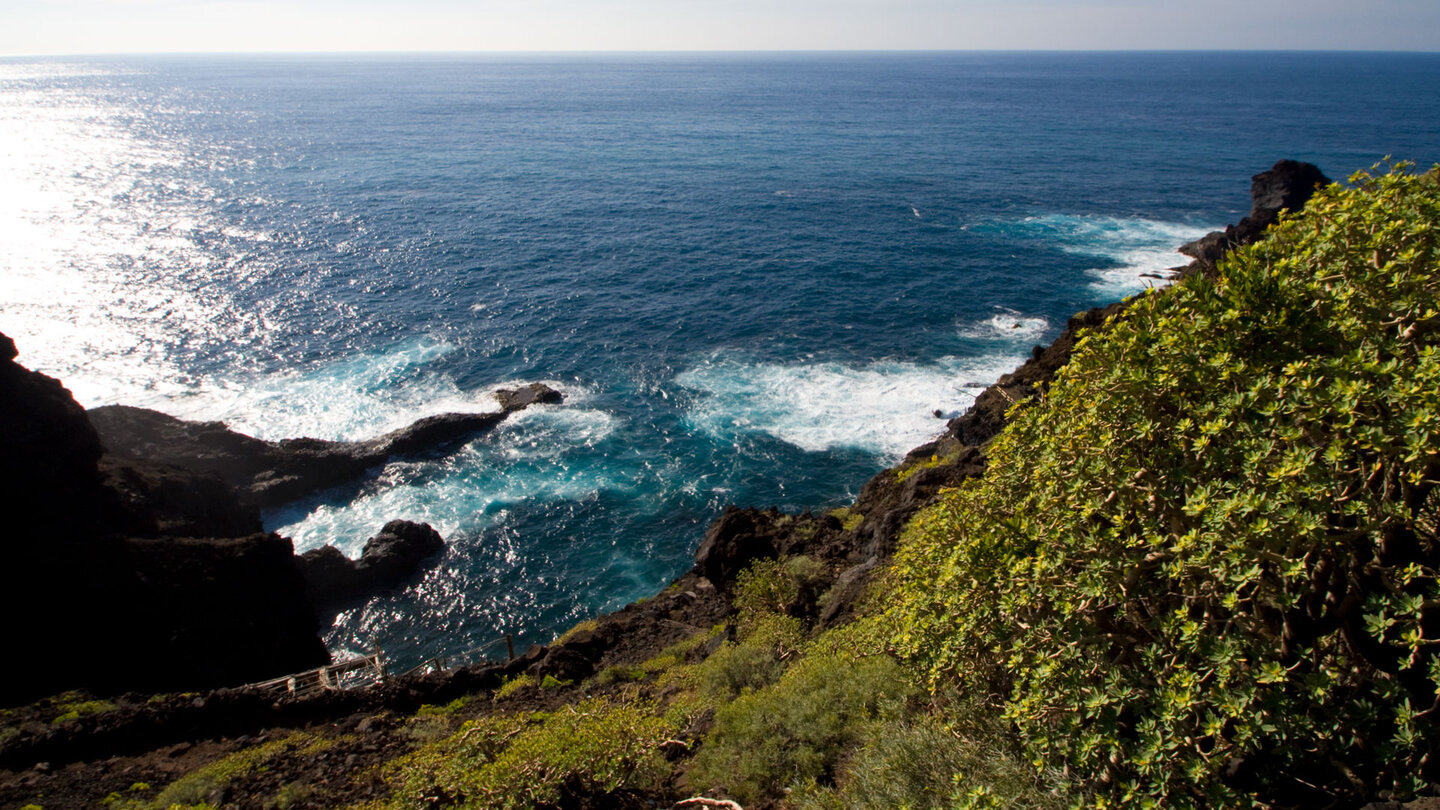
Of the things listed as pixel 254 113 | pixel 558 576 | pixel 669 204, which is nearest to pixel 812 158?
pixel 669 204

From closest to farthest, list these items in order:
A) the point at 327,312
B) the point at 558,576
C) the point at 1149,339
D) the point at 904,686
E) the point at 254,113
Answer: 1. the point at 1149,339
2. the point at 904,686
3. the point at 558,576
4. the point at 327,312
5. the point at 254,113

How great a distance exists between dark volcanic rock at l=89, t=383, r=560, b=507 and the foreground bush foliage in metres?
38.9

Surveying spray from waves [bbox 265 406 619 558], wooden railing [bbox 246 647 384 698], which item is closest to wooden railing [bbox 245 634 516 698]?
wooden railing [bbox 246 647 384 698]

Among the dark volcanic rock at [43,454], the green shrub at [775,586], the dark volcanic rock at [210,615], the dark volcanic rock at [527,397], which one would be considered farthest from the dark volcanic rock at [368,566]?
the green shrub at [775,586]

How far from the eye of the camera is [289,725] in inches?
725

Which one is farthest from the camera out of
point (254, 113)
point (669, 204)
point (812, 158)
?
point (254, 113)

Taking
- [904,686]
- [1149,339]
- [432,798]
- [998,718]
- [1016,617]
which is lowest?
[432,798]

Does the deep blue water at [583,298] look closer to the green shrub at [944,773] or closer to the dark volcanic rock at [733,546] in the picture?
the dark volcanic rock at [733,546]

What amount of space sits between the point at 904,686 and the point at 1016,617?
11.2 feet

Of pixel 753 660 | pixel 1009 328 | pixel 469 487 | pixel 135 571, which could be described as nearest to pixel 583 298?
pixel 469 487

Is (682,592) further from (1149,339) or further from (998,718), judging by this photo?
(1149,339)

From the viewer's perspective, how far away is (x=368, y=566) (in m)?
33.8

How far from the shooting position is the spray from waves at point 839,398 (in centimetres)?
4172

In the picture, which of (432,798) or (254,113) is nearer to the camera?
(432,798)
